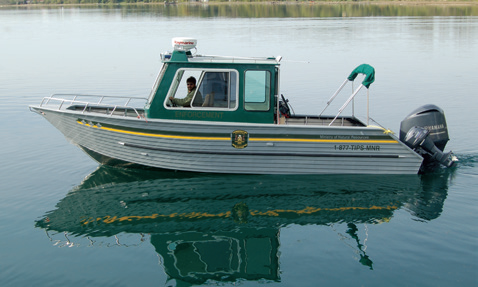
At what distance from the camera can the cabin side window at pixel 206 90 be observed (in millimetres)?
10664

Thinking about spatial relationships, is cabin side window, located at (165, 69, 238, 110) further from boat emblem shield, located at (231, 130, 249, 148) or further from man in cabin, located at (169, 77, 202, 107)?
boat emblem shield, located at (231, 130, 249, 148)

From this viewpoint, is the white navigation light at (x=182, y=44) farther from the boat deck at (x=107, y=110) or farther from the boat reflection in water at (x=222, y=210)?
the boat reflection in water at (x=222, y=210)

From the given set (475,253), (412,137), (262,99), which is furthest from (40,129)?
(475,253)

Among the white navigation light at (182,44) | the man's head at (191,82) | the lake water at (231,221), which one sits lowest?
the lake water at (231,221)

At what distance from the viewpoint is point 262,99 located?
1064 cm

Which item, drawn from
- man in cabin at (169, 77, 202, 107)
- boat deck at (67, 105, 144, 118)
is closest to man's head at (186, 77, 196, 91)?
man in cabin at (169, 77, 202, 107)

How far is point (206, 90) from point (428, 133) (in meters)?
4.56

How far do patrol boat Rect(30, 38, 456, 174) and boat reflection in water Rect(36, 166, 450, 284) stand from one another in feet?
1.06

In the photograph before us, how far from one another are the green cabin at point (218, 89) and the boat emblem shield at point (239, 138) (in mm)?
275

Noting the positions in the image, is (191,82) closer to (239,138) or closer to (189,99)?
(189,99)

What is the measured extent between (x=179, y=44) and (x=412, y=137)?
16.7 ft

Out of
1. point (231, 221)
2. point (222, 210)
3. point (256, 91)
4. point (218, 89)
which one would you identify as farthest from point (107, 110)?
point (231, 221)

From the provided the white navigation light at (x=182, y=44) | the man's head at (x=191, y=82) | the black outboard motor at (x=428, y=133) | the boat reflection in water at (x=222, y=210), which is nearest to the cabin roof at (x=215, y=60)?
the white navigation light at (x=182, y=44)

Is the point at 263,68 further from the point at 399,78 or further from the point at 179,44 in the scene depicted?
the point at 399,78
